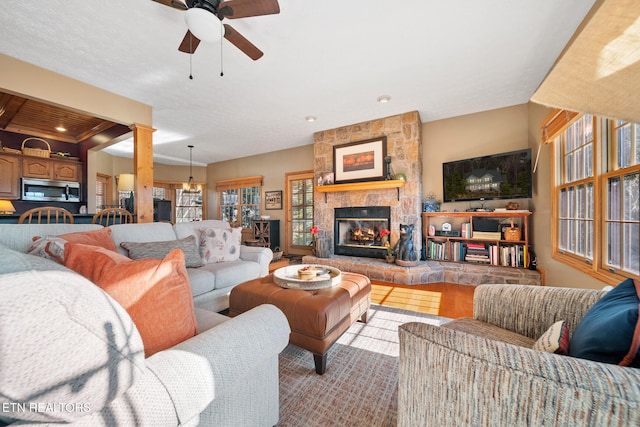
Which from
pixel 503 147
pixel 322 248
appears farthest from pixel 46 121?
pixel 503 147

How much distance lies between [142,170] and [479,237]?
497cm

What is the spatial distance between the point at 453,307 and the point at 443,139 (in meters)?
2.74

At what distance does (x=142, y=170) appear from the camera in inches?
133

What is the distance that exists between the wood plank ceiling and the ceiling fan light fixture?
142 inches

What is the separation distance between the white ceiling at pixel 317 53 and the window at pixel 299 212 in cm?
198

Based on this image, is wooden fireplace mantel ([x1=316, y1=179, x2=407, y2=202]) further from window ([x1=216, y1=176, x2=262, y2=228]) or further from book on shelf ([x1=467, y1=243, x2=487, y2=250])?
window ([x1=216, y1=176, x2=262, y2=228])

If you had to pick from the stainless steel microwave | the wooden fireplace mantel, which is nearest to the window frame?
the stainless steel microwave

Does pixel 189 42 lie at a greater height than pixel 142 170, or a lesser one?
greater

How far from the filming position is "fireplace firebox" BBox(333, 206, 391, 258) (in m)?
4.17

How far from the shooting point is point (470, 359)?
0.60 metres

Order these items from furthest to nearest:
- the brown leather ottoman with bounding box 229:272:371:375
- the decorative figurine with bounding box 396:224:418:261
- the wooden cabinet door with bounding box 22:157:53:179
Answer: the wooden cabinet door with bounding box 22:157:53:179 < the decorative figurine with bounding box 396:224:418:261 < the brown leather ottoman with bounding box 229:272:371:375

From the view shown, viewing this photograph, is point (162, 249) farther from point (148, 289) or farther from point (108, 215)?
point (148, 289)

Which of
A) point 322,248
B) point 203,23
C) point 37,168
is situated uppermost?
point 203,23

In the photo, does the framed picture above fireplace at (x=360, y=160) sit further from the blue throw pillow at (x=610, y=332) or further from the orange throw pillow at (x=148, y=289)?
the orange throw pillow at (x=148, y=289)
